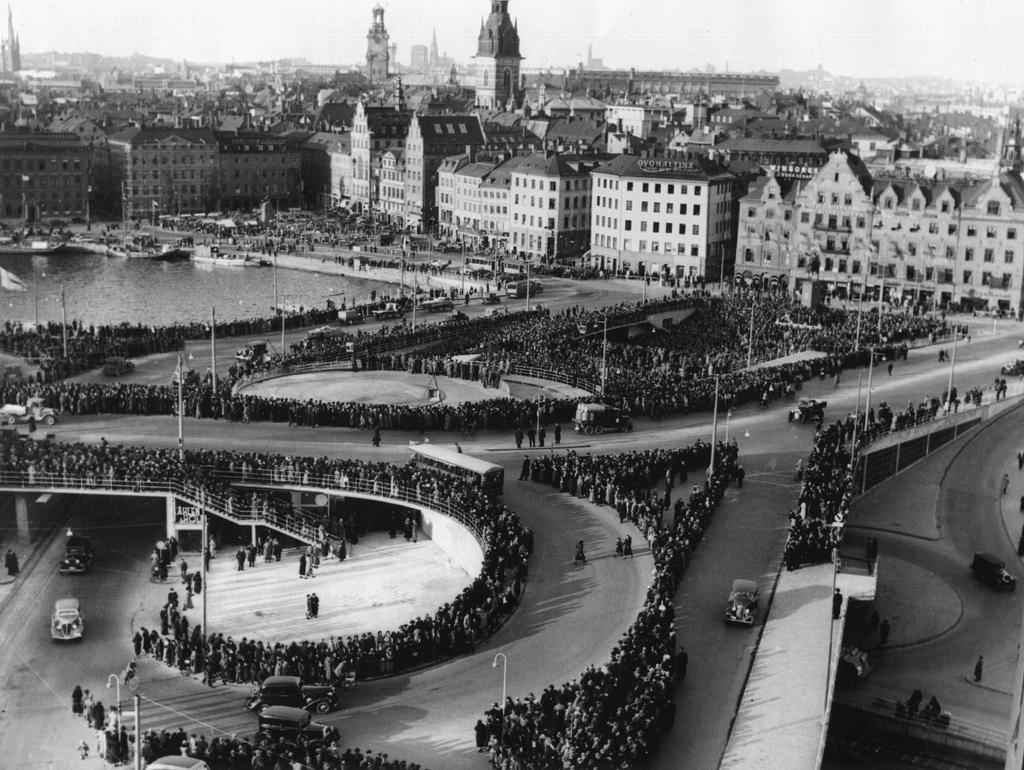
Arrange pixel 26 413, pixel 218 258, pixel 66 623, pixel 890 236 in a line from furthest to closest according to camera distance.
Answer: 1. pixel 218 258
2. pixel 890 236
3. pixel 26 413
4. pixel 66 623

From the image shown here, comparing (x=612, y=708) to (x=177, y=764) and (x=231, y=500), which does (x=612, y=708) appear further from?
(x=231, y=500)

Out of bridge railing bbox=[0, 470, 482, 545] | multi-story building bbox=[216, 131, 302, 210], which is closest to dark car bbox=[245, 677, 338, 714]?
bridge railing bbox=[0, 470, 482, 545]

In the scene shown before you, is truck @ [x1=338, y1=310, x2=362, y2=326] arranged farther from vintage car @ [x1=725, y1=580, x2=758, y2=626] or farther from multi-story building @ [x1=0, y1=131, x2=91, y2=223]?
multi-story building @ [x1=0, y1=131, x2=91, y2=223]

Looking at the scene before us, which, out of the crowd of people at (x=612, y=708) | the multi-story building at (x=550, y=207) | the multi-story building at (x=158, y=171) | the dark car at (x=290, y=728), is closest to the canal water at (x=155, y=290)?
the multi-story building at (x=550, y=207)

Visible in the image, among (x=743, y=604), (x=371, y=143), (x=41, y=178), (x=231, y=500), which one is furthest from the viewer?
(x=371, y=143)

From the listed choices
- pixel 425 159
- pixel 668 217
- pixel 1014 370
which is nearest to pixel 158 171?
pixel 425 159

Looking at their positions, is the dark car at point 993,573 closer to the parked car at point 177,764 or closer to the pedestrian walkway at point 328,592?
the pedestrian walkway at point 328,592
